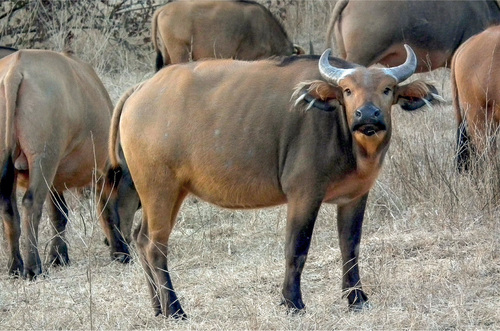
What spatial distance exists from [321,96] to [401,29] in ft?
21.3

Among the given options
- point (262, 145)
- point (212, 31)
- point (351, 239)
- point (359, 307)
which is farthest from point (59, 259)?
point (212, 31)

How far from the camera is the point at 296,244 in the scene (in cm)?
641

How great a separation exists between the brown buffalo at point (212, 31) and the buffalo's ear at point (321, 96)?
23.8ft

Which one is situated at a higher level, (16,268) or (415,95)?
(415,95)

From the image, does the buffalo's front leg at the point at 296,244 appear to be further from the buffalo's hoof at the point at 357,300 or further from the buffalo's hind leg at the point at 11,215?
the buffalo's hind leg at the point at 11,215

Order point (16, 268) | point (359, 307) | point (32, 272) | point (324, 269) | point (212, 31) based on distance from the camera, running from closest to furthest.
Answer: point (359, 307)
point (324, 269)
point (32, 272)
point (16, 268)
point (212, 31)

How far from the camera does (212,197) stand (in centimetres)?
673

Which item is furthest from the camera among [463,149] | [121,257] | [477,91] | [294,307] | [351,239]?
[463,149]

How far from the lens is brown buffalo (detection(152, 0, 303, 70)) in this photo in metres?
13.9

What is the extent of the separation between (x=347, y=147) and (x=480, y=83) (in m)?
3.25

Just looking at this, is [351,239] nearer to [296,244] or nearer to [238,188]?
[296,244]

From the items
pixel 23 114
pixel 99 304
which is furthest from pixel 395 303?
pixel 23 114

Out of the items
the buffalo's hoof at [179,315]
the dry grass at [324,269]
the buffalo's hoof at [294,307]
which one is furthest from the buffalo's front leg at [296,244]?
the buffalo's hoof at [179,315]

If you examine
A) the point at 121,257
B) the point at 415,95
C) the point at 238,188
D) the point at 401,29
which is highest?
the point at 415,95
